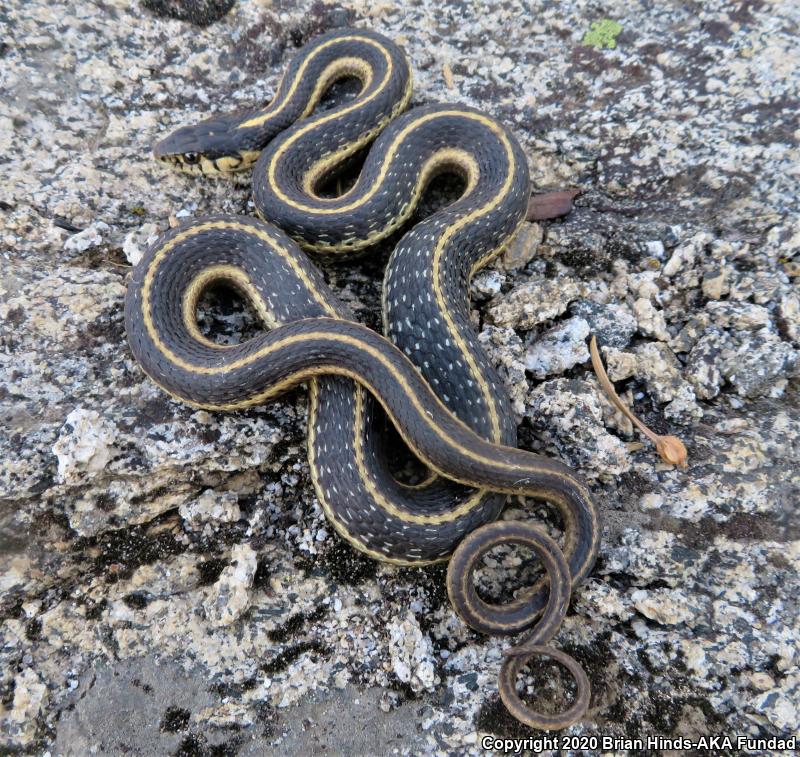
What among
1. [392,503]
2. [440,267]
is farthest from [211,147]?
[392,503]

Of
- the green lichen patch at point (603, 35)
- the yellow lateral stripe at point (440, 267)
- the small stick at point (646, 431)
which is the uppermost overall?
the green lichen patch at point (603, 35)

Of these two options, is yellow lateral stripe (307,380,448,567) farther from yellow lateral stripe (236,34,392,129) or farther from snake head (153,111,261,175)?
yellow lateral stripe (236,34,392,129)

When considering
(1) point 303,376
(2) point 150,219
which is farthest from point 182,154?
(1) point 303,376

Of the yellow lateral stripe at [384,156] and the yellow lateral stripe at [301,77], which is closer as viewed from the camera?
the yellow lateral stripe at [384,156]

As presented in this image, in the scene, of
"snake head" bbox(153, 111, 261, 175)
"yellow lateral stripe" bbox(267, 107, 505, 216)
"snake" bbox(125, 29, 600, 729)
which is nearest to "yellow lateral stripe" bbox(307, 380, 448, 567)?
"snake" bbox(125, 29, 600, 729)

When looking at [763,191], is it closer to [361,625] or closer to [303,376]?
[303,376]

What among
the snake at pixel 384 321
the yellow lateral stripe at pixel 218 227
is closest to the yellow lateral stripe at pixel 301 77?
the snake at pixel 384 321

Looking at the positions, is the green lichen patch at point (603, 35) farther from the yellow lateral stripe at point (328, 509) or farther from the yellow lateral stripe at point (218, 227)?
the yellow lateral stripe at point (328, 509)
